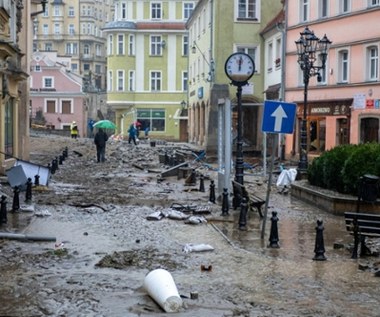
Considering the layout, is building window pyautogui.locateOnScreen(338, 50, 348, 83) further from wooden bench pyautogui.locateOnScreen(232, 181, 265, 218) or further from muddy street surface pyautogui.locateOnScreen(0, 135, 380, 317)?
wooden bench pyautogui.locateOnScreen(232, 181, 265, 218)

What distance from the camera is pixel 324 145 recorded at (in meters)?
38.3

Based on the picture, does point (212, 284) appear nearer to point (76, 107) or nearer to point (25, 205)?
point (25, 205)

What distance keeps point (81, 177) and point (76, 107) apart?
56.8 meters

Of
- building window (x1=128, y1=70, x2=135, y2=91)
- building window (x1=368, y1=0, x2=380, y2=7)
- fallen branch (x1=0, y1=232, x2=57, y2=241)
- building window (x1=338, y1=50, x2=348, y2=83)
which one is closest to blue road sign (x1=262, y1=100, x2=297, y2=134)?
fallen branch (x1=0, y1=232, x2=57, y2=241)

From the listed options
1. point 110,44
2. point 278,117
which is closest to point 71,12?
point 110,44

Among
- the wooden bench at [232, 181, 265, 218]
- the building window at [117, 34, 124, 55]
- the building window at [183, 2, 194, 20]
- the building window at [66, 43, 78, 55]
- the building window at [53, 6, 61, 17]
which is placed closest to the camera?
the wooden bench at [232, 181, 265, 218]

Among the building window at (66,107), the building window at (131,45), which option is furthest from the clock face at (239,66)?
the building window at (66,107)

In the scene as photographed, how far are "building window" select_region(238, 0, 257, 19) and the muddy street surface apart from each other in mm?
29329

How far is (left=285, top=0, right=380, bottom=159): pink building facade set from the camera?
34.2 meters

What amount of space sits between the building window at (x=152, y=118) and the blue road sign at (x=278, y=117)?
61761 millimetres

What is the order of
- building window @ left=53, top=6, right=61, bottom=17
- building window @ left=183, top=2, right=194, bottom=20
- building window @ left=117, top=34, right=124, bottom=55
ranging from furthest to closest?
building window @ left=53, top=6, right=61, bottom=17 < building window @ left=183, top=2, right=194, bottom=20 < building window @ left=117, top=34, right=124, bottom=55

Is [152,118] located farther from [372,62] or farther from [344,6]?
[372,62]

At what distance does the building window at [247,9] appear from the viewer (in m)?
46.5

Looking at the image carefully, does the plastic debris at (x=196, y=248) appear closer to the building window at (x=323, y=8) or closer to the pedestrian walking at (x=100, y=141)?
the pedestrian walking at (x=100, y=141)
